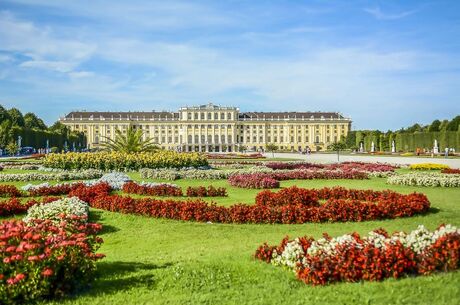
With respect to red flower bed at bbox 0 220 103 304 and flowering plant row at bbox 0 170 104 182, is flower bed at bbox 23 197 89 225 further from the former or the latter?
flowering plant row at bbox 0 170 104 182

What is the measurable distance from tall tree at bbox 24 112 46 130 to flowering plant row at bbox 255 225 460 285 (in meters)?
75.9

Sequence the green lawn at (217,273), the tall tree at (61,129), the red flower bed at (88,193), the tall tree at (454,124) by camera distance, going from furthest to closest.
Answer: the tall tree at (61,129) → the tall tree at (454,124) → the red flower bed at (88,193) → the green lawn at (217,273)

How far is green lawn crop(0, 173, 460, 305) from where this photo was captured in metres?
4.58

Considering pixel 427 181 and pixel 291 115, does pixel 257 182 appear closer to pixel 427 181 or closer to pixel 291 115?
pixel 427 181

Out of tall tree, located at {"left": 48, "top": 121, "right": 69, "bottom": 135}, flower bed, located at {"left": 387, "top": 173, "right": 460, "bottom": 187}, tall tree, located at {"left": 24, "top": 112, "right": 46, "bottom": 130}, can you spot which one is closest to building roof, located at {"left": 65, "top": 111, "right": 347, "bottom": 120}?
→ tall tree, located at {"left": 48, "top": 121, "right": 69, "bottom": 135}

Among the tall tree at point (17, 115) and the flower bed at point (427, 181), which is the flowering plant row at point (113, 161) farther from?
the tall tree at point (17, 115)

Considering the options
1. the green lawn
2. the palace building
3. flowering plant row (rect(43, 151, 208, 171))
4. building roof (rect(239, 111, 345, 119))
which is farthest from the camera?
building roof (rect(239, 111, 345, 119))

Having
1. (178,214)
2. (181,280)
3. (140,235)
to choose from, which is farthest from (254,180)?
(181,280)

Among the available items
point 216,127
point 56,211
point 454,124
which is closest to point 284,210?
point 56,211

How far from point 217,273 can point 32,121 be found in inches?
3118

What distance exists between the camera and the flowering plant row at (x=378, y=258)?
487 cm

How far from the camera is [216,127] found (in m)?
101

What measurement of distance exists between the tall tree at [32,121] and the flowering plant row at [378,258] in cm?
7591

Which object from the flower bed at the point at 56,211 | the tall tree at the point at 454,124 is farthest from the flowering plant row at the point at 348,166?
the tall tree at the point at 454,124
